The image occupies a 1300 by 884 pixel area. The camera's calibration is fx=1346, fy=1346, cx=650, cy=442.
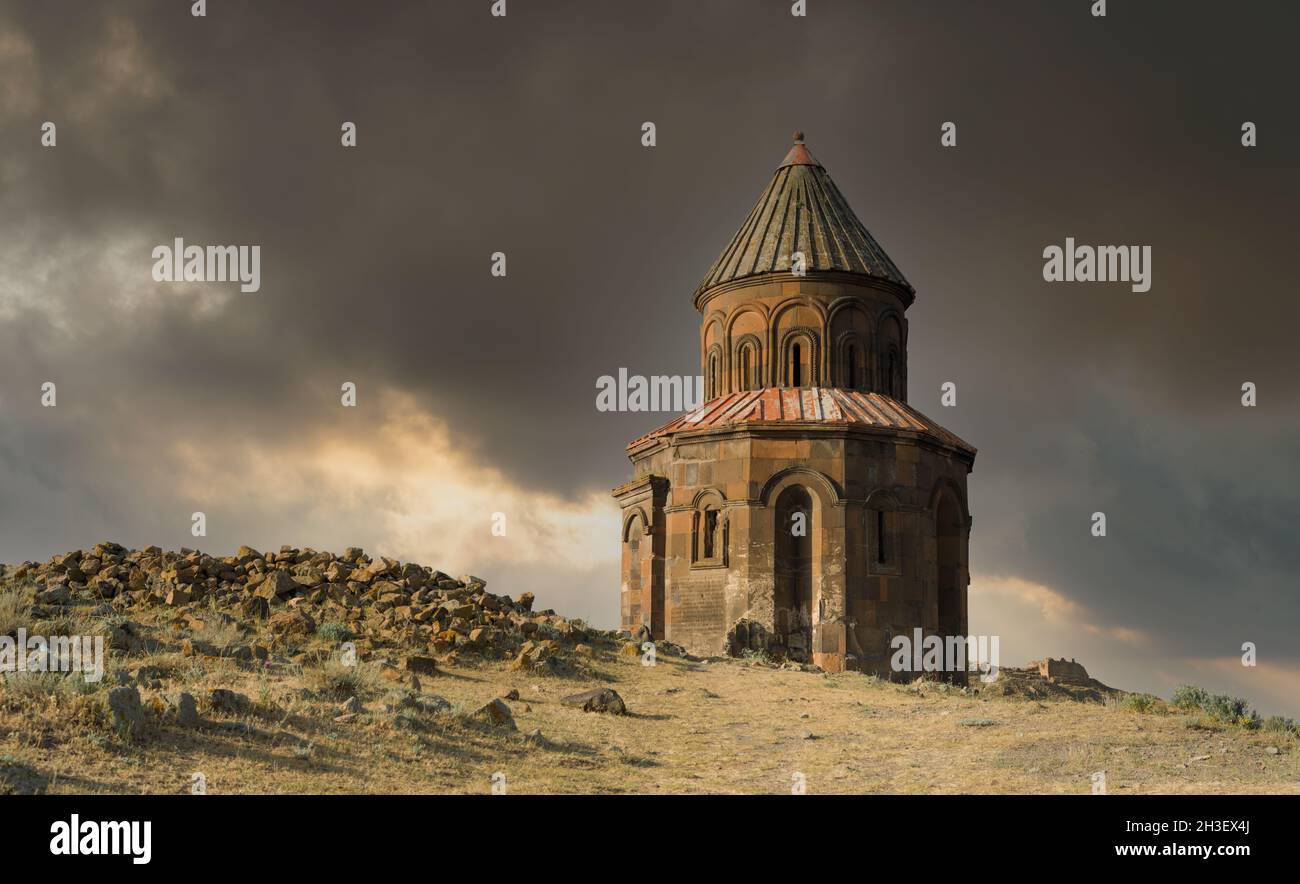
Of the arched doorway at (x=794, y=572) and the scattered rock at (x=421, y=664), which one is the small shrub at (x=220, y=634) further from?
the arched doorway at (x=794, y=572)

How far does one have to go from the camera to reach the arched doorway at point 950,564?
29.0 metres

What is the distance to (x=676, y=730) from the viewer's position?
17156 millimetres

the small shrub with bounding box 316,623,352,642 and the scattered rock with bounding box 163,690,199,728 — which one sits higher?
the small shrub with bounding box 316,623,352,642

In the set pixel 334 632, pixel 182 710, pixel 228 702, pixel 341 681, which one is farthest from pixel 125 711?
pixel 334 632

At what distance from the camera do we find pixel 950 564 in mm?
29250

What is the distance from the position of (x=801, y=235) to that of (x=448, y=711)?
1762 cm

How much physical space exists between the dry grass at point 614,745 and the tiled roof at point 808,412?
28.7 feet

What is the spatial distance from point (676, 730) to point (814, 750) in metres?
1.95

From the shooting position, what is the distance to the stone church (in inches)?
1062

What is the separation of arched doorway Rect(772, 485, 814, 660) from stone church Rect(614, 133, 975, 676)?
0.09ft

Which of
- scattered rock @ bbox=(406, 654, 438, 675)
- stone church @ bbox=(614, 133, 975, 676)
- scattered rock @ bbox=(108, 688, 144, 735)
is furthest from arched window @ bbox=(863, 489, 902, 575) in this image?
scattered rock @ bbox=(108, 688, 144, 735)

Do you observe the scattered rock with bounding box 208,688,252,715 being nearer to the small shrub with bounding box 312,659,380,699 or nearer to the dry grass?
the dry grass
